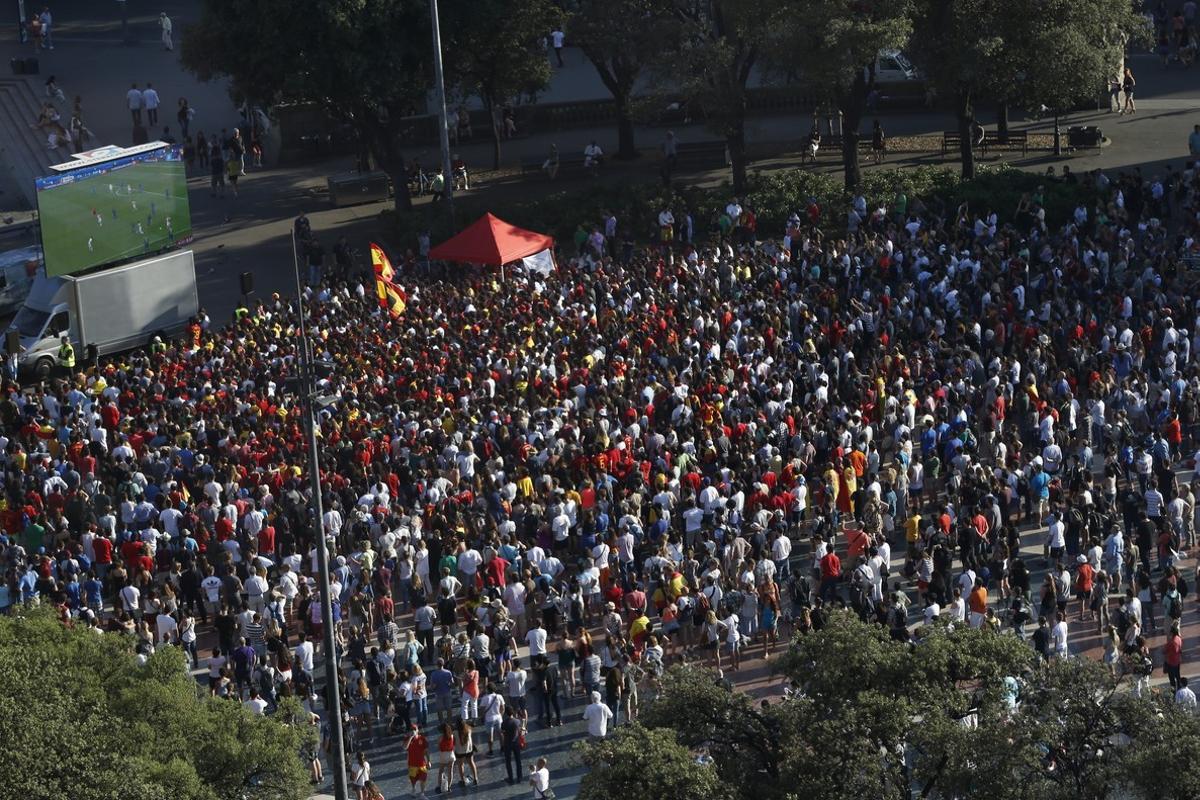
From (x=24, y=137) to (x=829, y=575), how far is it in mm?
35792

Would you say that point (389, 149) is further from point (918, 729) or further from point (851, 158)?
point (918, 729)

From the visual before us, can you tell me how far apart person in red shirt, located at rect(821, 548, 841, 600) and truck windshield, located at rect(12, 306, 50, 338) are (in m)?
19.8

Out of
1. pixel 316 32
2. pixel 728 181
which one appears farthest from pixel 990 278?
pixel 316 32

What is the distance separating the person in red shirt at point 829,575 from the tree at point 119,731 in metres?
8.67

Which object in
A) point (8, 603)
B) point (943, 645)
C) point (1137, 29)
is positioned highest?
point (1137, 29)

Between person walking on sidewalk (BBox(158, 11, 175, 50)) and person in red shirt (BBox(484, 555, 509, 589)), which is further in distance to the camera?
person walking on sidewalk (BBox(158, 11, 175, 50))

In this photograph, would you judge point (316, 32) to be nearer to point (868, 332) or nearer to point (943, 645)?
point (868, 332)

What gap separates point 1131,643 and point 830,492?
6.29m

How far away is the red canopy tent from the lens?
4097 cm

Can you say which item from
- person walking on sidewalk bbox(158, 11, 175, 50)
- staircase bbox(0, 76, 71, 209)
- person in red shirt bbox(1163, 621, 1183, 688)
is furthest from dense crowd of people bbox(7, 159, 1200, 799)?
person walking on sidewalk bbox(158, 11, 175, 50)

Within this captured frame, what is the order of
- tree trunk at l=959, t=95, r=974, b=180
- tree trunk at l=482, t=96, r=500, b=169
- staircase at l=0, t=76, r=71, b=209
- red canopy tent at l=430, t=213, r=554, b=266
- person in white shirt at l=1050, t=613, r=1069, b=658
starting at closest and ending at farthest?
person in white shirt at l=1050, t=613, r=1069, b=658, red canopy tent at l=430, t=213, r=554, b=266, tree trunk at l=959, t=95, r=974, b=180, tree trunk at l=482, t=96, r=500, b=169, staircase at l=0, t=76, r=71, b=209

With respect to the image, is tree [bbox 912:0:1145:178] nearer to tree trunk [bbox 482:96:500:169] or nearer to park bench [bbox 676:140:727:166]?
park bench [bbox 676:140:727:166]

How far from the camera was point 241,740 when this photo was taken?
20.6 meters

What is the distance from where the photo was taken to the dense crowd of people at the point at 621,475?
84.1 feet
